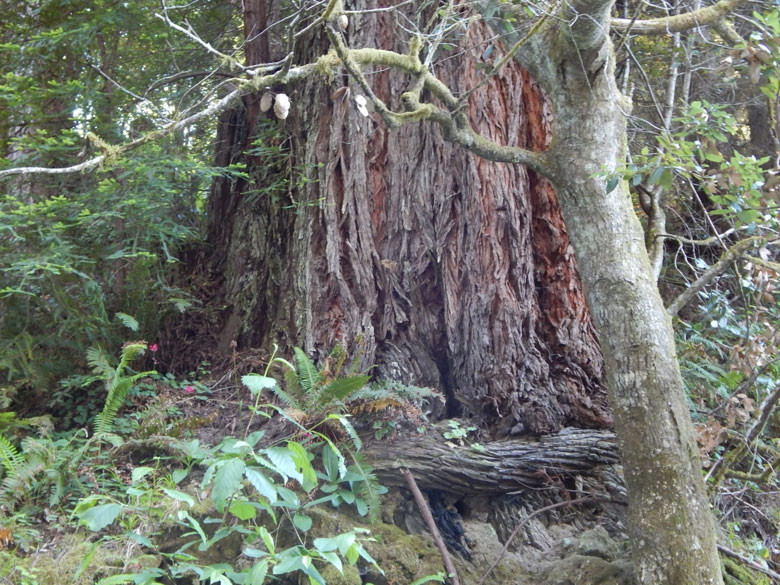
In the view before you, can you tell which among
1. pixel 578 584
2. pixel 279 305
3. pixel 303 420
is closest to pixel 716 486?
pixel 578 584

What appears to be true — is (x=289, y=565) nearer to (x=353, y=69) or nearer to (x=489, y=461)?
(x=489, y=461)

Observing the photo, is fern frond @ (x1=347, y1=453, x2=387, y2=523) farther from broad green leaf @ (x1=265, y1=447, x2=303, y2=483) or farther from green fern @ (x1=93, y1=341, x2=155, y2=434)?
green fern @ (x1=93, y1=341, x2=155, y2=434)

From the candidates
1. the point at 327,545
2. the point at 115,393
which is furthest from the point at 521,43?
the point at 115,393

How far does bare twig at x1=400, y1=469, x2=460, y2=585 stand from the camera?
3459 mm

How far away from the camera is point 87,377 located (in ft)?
15.0

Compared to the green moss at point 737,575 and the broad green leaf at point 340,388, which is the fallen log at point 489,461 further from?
the green moss at point 737,575

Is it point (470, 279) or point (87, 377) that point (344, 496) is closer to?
point (470, 279)

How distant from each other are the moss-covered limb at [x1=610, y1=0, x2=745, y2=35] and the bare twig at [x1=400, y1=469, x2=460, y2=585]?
9.61 feet

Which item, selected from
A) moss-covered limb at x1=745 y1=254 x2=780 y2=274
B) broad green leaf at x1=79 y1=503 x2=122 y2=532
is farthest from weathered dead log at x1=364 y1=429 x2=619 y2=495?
broad green leaf at x1=79 y1=503 x2=122 y2=532

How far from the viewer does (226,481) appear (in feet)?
8.32

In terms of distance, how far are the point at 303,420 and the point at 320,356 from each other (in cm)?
86

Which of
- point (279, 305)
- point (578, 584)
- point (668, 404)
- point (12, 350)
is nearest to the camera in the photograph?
point (668, 404)

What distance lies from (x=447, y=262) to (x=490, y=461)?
5.20 ft

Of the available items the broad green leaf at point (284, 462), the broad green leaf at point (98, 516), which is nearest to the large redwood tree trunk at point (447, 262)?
the broad green leaf at point (284, 462)
